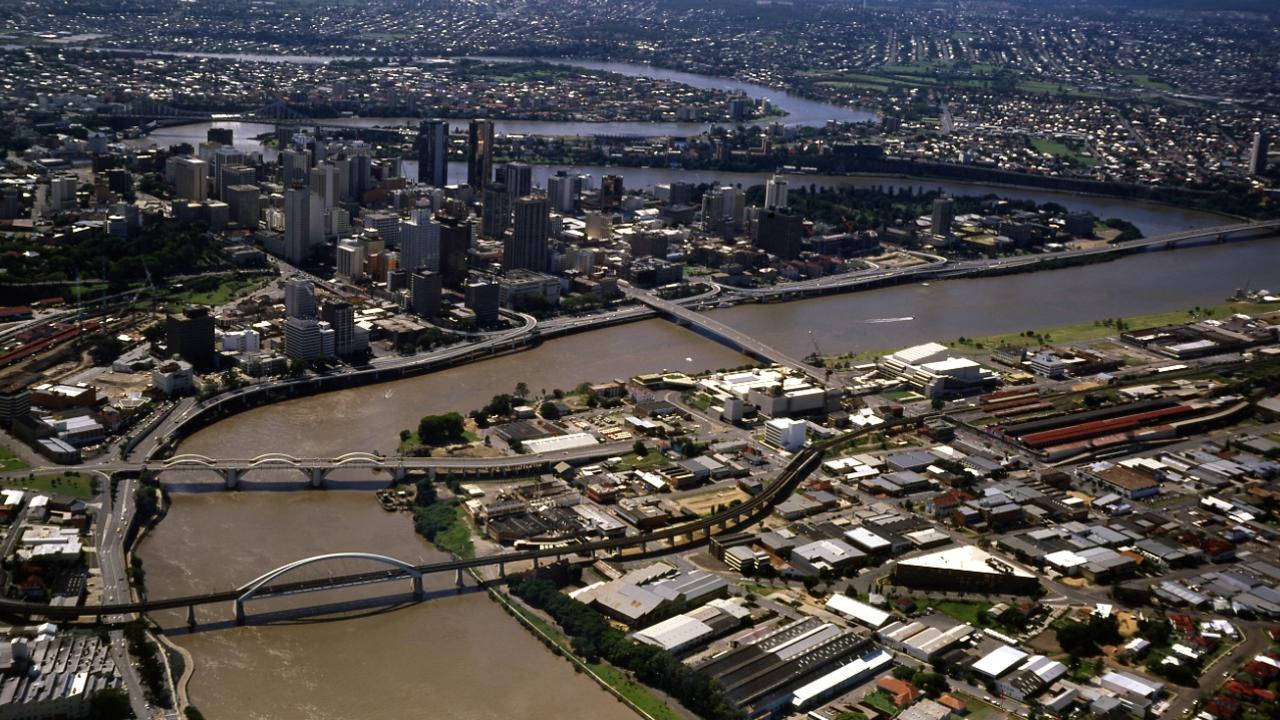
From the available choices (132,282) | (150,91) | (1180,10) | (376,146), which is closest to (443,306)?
(132,282)

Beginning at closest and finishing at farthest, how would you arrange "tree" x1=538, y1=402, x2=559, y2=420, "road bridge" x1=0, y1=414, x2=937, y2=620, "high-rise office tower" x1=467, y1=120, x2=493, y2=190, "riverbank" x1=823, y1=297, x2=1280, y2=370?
"road bridge" x1=0, y1=414, x2=937, y2=620, "tree" x1=538, y1=402, x2=559, y2=420, "riverbank" x1=823, y1=297, x2=1280, y2=370, "high-rise office tower" x1=467, y1=120, x2=493, y2=190

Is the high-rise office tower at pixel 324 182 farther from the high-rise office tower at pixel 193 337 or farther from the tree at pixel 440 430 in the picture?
the tree at pixel 440 430

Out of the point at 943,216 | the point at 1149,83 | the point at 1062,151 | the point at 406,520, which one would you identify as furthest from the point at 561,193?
the point at 1149,83

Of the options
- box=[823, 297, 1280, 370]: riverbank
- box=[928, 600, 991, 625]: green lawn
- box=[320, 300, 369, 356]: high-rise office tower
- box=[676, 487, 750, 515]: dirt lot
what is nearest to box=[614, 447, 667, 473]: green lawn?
box=[676, 487, 750, 515]: dirt lot

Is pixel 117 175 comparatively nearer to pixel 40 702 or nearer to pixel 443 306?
pixel 443 306

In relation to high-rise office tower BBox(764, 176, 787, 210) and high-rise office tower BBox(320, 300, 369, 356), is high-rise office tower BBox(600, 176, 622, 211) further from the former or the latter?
high-rise office tower BBox(320, 300, 369, 356)

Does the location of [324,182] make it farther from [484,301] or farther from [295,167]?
[484,301]

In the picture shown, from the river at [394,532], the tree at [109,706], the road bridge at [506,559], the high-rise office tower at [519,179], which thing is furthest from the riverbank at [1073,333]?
the tree at [109,706]
